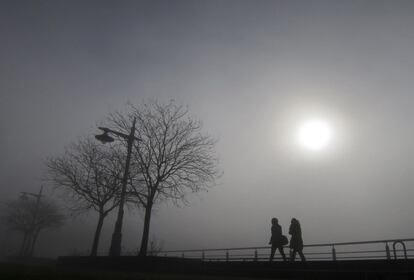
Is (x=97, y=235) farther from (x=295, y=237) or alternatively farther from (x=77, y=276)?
(x=77, y=276)

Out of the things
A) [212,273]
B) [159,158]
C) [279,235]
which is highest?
[159,158]

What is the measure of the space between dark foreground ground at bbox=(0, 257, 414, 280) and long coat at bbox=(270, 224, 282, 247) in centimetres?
163

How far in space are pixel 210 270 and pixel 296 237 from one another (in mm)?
4088

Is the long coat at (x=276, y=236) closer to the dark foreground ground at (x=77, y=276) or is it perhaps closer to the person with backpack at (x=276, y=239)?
the person with backpack at (x=276, y=239)

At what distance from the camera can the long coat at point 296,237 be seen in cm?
1416

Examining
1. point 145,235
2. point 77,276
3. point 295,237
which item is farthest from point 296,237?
point 77,276

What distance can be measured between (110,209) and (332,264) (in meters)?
19.3

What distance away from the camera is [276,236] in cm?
1468

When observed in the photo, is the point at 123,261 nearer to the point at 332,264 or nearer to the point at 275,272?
the point at 275,272

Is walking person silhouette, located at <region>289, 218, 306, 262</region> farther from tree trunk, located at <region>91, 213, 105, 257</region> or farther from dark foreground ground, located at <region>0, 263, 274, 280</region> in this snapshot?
tree trunk, located at <region>91, 213, 105, 257</region>

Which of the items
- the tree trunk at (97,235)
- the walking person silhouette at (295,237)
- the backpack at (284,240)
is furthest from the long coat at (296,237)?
the tree trunk at (97,235)

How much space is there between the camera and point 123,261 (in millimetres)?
15789

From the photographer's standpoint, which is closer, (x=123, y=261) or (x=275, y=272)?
(x=275, y=272)

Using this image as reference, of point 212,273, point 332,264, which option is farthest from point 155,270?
point 332,264
